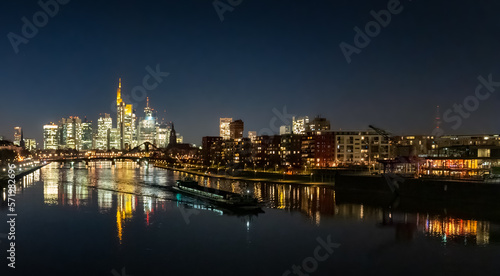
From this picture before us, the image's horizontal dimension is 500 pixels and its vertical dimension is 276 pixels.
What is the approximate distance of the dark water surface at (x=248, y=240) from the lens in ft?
66.0

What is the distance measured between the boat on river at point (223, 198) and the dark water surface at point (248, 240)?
4.44 feet

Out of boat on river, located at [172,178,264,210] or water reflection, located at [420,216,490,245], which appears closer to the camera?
water reflection, located at [420,216,490,245]

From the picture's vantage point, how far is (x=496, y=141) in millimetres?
85875

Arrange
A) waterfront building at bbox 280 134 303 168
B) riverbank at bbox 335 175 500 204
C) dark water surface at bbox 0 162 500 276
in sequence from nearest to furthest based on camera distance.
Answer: dark water surface at bbox 0 162 500 276 → riverbank at bbox 335 175 500 204 → waterfront building at bbox 280 134 303 168

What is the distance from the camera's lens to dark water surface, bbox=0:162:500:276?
2011 centimetres

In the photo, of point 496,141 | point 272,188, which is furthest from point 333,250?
point 496,141

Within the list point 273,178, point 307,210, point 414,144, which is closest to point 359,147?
point 414,144

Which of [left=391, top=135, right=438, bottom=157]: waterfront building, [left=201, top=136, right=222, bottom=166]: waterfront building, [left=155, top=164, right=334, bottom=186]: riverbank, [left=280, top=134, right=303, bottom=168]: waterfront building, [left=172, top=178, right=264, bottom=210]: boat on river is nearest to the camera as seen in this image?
[left=172, top=178, right=264, bottom=210]: boat on river

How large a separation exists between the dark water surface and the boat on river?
1354 mm

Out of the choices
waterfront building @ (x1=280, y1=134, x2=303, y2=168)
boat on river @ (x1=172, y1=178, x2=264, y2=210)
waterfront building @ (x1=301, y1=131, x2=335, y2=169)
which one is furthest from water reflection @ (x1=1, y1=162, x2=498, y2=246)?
waterfront building @ (x1=280, y1=134, x2=303, y2=168)

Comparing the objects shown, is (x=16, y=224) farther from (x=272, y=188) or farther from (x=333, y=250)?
(x=272, y=188)

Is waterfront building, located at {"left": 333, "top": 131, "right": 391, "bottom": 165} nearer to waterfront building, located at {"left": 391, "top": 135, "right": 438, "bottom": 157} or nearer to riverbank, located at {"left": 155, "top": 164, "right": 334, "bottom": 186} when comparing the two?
waterfront building, located at {"left": 391, "top": 135, "right": 438, "bottom": 157}

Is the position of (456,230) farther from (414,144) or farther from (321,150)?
(414,144)

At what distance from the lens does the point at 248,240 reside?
25344 mm
